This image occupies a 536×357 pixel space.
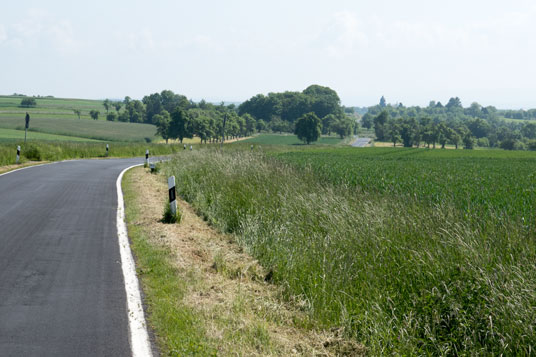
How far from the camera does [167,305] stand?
561 centimetres

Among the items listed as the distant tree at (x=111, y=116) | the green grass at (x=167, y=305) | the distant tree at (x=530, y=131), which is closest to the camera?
the green grass at (x=167, y=305)

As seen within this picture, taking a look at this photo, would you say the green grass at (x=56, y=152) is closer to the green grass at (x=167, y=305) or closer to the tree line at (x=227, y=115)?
the green grass at (x=167, y=305)

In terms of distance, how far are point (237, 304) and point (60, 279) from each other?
8.96ft

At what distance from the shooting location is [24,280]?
21.2 feet

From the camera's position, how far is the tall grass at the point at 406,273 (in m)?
4.76

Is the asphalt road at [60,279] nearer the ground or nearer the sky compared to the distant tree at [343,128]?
nearer the ground

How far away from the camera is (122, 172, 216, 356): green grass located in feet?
15.0

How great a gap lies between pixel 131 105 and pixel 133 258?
170 m

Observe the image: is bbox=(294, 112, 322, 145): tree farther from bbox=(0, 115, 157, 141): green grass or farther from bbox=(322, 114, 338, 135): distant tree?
bbox=(0, 115, 157, 141): green grass

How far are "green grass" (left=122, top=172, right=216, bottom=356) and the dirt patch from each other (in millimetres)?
124

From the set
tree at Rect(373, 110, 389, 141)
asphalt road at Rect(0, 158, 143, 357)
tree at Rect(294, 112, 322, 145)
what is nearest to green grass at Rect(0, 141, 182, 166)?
asphalt road at Rect(0, 158, 143, 357)

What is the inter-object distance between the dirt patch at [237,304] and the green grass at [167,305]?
12 cm

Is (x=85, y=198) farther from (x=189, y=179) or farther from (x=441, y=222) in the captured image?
(x=441, y=222)

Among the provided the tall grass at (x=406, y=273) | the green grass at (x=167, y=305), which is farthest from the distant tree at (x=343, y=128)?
the green grass at (x=167, y=305)
